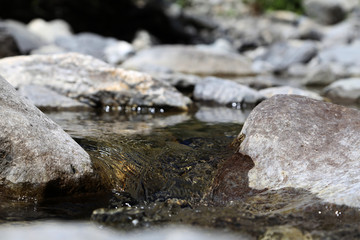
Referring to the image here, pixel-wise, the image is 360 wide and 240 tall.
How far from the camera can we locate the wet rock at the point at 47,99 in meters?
4.87

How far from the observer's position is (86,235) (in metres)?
1.82

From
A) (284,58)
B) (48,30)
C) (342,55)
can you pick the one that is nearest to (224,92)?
(284,58)

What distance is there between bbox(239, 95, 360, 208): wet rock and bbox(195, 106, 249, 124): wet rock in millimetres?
1740

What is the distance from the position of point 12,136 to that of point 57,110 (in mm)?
2718

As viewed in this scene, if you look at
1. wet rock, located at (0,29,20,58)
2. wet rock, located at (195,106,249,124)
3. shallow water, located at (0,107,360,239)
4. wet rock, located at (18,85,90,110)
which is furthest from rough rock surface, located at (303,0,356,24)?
shallow water, located at (0,107,360,239)

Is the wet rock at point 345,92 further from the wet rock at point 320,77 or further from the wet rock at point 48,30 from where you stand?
the wet rock at point 48,30

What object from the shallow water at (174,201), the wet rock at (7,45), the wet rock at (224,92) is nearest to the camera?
the shallow water at (174,201)

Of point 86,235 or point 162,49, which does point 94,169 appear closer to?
point 86,235

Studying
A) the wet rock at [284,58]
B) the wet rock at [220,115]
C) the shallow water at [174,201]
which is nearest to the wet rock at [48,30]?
the wet rock at [284,58]

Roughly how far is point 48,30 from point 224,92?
916 cm

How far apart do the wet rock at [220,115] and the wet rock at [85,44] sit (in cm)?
636

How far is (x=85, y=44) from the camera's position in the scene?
38.9ft

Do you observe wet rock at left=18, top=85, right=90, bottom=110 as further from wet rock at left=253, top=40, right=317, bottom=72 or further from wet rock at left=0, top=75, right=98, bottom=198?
wet rock at left=253, top=40, right=317, bottom=72

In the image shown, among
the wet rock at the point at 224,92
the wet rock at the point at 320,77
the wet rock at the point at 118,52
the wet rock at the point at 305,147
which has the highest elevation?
the wet rock at the point at 118,52
